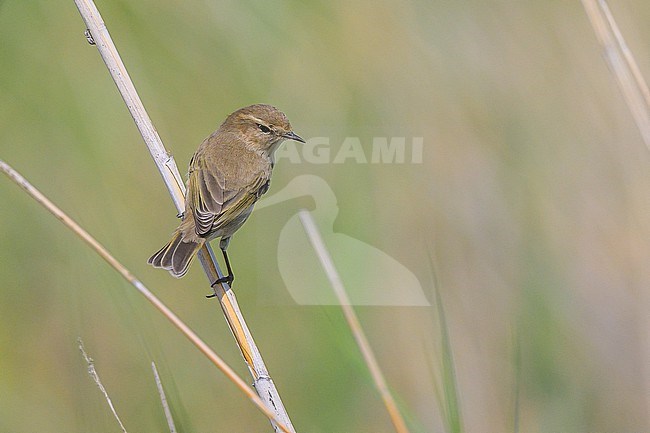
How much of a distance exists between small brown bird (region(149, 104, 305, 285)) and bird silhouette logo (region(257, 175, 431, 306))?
1.48ft

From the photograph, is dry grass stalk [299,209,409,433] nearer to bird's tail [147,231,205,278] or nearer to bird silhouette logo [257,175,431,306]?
bird's tail [147,231,205,278]

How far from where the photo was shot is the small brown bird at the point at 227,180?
9.59 feet

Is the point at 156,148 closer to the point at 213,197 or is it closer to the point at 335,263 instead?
the point at 213,197

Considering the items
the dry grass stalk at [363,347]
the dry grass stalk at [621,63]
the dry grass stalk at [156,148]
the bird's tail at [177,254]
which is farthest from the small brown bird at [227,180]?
the dry grass stalk at [621,63]

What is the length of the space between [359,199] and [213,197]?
1024 millimetres

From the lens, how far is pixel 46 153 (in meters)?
4.11

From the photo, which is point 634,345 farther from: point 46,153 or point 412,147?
point 46,153

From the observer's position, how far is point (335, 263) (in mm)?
3678

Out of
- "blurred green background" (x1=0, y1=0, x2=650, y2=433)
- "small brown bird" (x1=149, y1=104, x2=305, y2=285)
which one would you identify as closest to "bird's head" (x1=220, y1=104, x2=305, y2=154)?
"small brown bird" (x1=149, y1=104, x2=305, y2=285)

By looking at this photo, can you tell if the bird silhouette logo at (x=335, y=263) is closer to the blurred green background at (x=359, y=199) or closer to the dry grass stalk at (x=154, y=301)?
the blurred green background at (x=359, y=199)

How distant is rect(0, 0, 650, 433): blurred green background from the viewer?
3.58m

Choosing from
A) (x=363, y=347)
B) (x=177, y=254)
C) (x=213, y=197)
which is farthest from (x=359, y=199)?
(x=363, y=347)

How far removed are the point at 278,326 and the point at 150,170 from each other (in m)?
1.00

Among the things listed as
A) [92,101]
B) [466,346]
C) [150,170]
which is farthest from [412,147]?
[92,101]
